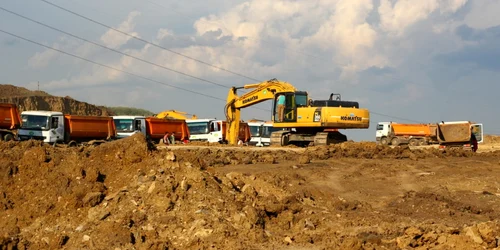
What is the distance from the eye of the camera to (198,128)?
45156 millimetres

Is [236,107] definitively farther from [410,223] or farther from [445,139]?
[410,223]

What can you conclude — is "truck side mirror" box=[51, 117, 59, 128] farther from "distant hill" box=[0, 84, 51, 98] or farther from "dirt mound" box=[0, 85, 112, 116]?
"distant hill" box=[0, 84, 51, 98]

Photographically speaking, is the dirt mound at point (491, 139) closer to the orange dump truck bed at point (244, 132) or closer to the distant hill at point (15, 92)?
the orange dump truck bed at point (244, 132)

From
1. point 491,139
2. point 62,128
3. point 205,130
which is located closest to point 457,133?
point 205,130

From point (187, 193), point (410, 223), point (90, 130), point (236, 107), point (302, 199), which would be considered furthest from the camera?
point (90, 130)

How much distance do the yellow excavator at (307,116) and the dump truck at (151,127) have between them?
10611 mm

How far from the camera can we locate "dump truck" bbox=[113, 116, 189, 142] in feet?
131

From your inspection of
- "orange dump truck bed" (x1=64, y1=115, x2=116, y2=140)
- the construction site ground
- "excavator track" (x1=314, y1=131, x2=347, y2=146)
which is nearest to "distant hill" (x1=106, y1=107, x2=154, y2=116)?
"orange dump truck bed" (x1=64, y1=115, x2=116, y2=140)

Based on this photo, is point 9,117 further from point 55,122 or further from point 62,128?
point 62,128

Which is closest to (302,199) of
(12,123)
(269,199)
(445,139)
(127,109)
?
(269,199)

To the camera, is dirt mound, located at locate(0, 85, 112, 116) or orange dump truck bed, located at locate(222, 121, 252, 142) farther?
dirt mound, located at locate(0, 85, 112, 116)

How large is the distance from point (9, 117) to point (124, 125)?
370 inches

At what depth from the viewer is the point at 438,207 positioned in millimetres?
14422

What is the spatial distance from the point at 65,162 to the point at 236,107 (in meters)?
20.6
